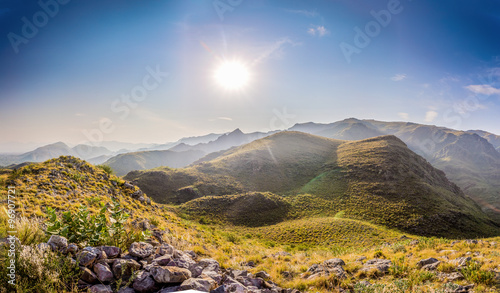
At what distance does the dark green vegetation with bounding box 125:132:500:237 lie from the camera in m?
44.0

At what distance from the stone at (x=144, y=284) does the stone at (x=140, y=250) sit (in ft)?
4.17

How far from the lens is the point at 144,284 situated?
4602 mm

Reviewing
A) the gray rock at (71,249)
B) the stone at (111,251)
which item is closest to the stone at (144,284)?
the stone at (111,251)

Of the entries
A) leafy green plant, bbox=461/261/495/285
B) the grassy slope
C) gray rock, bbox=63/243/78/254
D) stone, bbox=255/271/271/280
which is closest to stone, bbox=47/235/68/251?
gray rock, bbox=63/243/78/254

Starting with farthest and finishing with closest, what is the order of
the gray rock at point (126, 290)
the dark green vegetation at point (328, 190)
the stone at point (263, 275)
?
the dark green vegetation at point (328, 190) → the stone at point (263, 275) → the gray rock at point (126, 290)

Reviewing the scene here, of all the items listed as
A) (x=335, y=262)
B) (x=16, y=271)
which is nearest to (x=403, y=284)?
(x=335, y=262)

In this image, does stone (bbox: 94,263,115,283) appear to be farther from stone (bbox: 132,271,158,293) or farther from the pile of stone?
stone (bbox: 132,271,158,293)

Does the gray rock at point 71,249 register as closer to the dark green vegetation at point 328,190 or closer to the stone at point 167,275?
the stone at point 167,275

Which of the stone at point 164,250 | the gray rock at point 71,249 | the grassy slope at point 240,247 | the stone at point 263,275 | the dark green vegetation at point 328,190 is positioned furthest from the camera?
the dark green vegetation at point 328,190

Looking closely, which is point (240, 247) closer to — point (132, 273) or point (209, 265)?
point (209, 265)

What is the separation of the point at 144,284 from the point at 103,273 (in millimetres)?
1052

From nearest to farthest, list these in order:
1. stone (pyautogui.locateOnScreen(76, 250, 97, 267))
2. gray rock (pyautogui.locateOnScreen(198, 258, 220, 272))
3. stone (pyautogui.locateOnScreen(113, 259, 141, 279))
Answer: stone (pyautogui.locateOnScreen(76, 250, 97, 267)) < stone (pyautogui.locateOnScreen(113, 259, 141, 279)) < gray rock (pyautogui.locateOnScreen(198, 258, 220, 272))

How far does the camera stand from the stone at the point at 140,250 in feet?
19.3

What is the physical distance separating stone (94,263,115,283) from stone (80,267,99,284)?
4.2 inches
